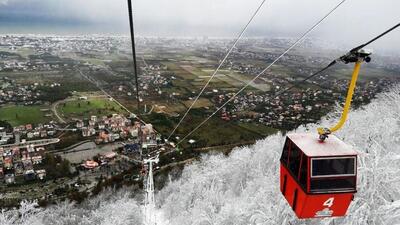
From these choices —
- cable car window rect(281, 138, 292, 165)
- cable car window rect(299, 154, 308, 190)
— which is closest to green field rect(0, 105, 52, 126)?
cable car window rect(281, 138, 292, 165)

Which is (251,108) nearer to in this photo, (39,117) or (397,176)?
(39,117)

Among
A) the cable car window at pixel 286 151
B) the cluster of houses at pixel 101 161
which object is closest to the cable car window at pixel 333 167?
the cable car window at pixel 286 151

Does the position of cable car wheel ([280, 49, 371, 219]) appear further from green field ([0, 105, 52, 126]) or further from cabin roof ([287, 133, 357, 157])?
green field ([0, 105, 52, 126])

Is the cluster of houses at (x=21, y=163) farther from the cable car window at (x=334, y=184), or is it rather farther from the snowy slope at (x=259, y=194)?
the cable car window at (x=334, y=184)

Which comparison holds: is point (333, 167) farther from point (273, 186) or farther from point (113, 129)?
point (113, 129)

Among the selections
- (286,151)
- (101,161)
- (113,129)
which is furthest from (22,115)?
(286,151)

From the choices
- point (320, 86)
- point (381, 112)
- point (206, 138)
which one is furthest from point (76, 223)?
point (320, 86)
